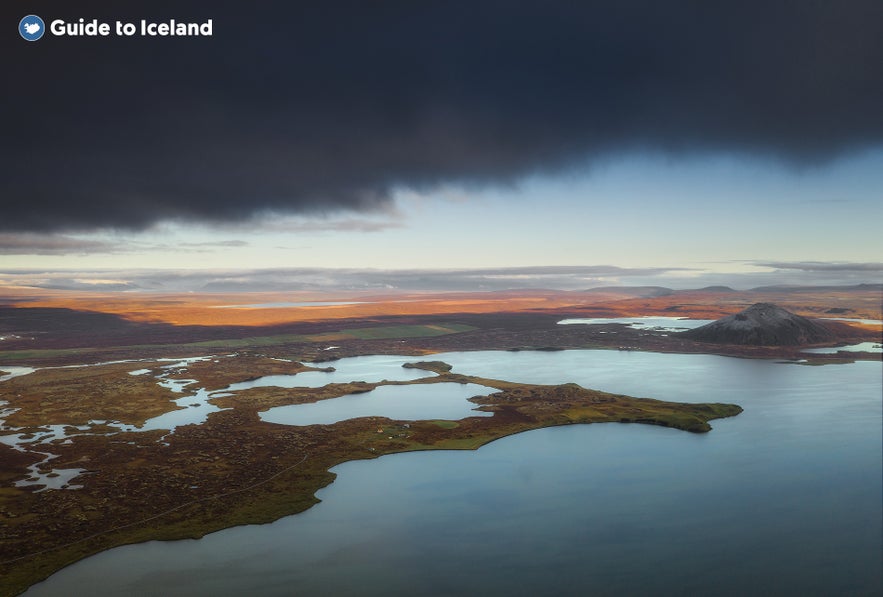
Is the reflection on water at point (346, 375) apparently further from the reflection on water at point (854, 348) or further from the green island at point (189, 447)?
the reflection on water at point (854, 348)

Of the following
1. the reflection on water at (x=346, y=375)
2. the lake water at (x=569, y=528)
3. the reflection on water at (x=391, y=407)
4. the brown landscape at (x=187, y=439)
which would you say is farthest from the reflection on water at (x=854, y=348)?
the reflection on water at (x=346, y=375)

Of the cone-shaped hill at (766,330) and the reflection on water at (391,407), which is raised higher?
the cone-shaped hill at (766,330)

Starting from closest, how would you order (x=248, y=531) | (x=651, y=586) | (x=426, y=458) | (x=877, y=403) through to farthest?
(x=651, y=586)
(x=248, y=531)
(x=426, y=458)
(x=877, y=403)

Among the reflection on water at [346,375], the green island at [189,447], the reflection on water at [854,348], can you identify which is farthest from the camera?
the reflection on water at [854,348]

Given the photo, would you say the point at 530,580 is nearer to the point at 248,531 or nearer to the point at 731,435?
the point at 248,531

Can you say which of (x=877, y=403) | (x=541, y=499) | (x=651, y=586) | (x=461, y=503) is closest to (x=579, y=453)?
(x=541, y=499)

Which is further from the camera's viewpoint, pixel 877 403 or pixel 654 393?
pixel 654 393
